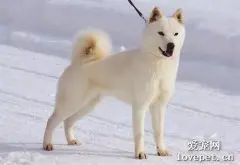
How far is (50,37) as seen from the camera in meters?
9.64

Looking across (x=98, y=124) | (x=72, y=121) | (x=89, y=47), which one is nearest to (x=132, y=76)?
(x=89, y=47)

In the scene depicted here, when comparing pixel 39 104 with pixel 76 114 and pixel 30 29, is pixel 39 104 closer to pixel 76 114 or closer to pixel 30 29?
pixel 76 114

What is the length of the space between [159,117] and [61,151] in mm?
807

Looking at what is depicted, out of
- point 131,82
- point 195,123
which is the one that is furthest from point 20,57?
point 131,82

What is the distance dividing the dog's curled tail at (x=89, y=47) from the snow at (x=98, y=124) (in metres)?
0.73

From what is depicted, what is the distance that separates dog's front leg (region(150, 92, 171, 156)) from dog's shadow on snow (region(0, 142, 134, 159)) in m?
0.24

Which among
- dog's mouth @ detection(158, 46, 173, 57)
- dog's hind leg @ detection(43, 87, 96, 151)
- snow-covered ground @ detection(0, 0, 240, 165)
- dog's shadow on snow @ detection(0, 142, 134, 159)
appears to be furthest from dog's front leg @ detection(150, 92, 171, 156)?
dog's hind leg @ detection(43, 87, 96, 151)

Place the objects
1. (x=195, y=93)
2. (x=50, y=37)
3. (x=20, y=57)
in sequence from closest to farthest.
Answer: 1. (x=195, y=93)
2. (x=20, y=57)
3. (x=50, y=37)

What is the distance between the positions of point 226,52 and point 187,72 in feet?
2.54

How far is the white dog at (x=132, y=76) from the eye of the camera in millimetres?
4137

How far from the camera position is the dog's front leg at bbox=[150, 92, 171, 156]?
4.36 metres

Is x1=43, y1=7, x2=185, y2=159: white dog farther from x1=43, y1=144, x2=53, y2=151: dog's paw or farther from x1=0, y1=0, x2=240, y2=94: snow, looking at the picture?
x1=0, y1=0, x2=240, y2=94: snow

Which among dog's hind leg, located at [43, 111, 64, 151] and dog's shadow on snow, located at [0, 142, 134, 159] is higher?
dog's hind leg, located at [43, 111, 64, 151]

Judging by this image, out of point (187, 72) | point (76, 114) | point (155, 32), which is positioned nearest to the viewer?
point (155, 32)
